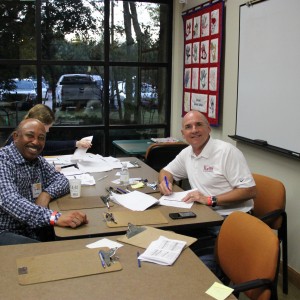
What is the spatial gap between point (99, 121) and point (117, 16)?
4.44 feet

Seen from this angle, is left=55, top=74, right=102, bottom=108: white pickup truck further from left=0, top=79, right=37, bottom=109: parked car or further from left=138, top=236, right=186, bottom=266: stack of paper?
left=138, top=236, right=186, bottom=266: stack of paper

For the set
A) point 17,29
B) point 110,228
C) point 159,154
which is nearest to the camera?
point 110,228

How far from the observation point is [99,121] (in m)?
5.15

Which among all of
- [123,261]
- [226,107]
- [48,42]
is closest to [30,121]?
[123,261]

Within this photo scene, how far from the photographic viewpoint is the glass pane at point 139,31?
4977 mm

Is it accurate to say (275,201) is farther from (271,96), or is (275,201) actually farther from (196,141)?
(271,96)

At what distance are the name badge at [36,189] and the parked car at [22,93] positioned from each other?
8.86 feet

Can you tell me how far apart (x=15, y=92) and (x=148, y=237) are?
3.60 metres

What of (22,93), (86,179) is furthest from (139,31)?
(86,179)

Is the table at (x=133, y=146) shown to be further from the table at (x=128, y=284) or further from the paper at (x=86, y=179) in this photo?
the table at (x=128, y=284)

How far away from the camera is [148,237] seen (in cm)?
182

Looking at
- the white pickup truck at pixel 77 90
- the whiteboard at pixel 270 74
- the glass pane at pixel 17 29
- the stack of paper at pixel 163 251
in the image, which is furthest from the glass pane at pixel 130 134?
the stack of paper at pixel 163 251

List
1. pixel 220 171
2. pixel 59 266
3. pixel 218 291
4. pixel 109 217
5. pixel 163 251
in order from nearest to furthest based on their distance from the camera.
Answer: pixel 218 291
pixel 59 266
pixel 163 251
pixel 109 217
pixel 220 171

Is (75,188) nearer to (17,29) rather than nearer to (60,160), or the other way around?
(60,160)
